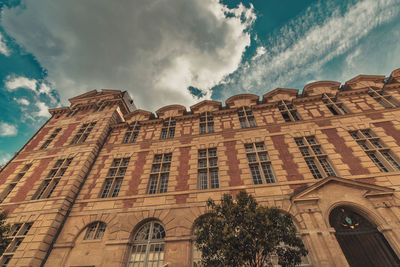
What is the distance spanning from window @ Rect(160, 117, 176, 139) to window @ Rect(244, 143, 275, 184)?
6.56 metres

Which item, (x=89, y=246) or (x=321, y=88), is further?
(x=321, y=88)

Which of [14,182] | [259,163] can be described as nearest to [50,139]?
[14,182]

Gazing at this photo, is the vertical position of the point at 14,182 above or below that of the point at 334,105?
below

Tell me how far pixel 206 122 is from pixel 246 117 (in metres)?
3.41

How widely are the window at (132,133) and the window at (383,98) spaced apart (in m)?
20.3

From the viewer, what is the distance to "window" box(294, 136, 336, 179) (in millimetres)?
10352

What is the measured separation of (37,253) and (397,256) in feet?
54.2

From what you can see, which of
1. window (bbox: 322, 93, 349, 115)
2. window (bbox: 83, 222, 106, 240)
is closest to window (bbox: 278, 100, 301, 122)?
window (bbox: 322, 93, 349, 115)

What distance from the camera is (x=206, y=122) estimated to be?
15.1m

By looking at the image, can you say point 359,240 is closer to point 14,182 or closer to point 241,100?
point 241,100

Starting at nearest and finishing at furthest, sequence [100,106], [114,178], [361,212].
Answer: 1. [361,212]
2. [114,178]
3. [100,106]

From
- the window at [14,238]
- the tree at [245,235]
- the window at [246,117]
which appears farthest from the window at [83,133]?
the tree at [245,235]

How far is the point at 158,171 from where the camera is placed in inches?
487

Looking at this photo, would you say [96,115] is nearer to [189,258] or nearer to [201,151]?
[201,151]
